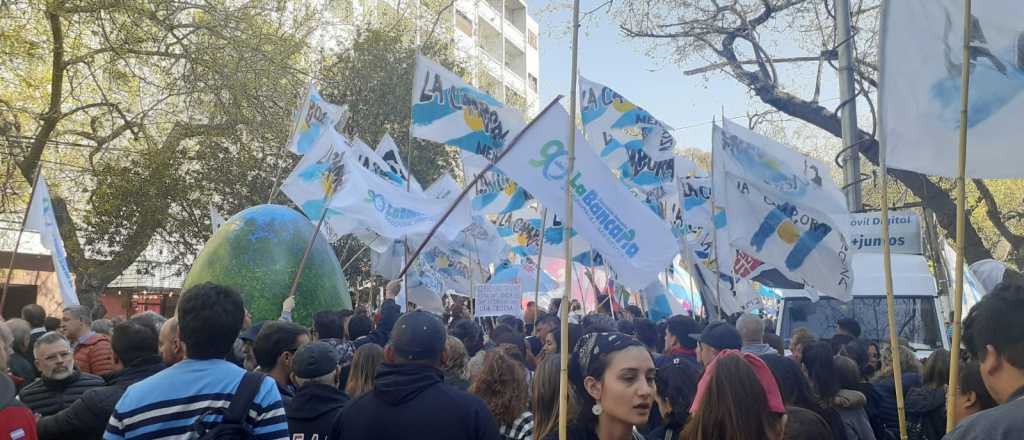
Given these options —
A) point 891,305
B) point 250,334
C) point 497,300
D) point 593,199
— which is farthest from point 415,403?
point 497,300

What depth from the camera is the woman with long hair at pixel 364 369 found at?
5.53m

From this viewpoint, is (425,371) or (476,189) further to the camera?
(476,189)

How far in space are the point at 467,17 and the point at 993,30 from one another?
50290 millimetres

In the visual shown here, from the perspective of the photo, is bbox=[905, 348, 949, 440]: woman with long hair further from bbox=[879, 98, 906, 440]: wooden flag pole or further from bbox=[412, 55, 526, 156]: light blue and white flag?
bbox=[412, 55, 526, 156]: light blue and white flag

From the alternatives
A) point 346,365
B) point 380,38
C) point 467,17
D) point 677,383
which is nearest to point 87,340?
point 346,365

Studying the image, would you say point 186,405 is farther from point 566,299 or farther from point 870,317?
point 870,317

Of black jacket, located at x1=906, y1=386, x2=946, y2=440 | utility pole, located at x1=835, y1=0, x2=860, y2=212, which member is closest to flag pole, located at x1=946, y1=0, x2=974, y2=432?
black jacket, located at x1=906, y1=386, x2=946, y2=440

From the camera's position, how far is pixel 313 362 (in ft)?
16.2

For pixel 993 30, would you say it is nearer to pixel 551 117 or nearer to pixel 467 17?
pixel 551 117

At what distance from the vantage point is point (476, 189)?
13.7 m

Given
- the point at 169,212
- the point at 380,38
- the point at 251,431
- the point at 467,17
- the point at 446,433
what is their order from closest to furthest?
the point at 251,431
the point at 446,433
the point at 169,212
the point at 380,38
the point at 467,17

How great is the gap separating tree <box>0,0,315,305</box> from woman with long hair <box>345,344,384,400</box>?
9.95m

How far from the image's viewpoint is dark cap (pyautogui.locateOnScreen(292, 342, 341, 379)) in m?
4.92

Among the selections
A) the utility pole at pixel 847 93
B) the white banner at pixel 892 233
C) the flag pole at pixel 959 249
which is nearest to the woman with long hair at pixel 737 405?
the flag pole at pixel 959 249
